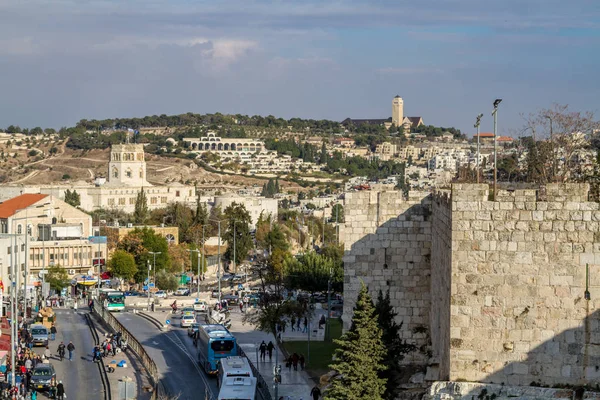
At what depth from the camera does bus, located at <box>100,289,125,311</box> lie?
54.3 m

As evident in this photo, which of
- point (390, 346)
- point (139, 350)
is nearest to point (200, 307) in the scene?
point (139, 350)

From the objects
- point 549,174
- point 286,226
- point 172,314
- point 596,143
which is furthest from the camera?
point 286,226

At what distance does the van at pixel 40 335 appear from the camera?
39312 mm

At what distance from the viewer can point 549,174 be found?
29594 millimetres

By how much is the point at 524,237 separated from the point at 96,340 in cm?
3009

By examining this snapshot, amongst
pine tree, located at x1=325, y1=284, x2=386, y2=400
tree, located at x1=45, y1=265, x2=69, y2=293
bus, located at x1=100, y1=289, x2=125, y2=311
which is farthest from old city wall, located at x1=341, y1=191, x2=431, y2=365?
tree, located at x1=45, y1=265, x2=69, y2=293

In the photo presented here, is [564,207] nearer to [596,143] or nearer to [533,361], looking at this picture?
[533,361]

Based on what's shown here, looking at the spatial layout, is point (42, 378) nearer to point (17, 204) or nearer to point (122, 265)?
point (122, 265)

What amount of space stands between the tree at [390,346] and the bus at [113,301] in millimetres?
37364

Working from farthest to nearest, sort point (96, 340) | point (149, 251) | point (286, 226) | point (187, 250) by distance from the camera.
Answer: point (286, 226), point (187, 250), point (149, 251), point (96, 340)

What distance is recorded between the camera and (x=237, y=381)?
84.2 feet

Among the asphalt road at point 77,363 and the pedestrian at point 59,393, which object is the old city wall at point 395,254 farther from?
the asphalt road at point 77,363

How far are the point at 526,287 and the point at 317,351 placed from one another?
77.6 ft

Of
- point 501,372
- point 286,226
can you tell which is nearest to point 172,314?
point 501,372
